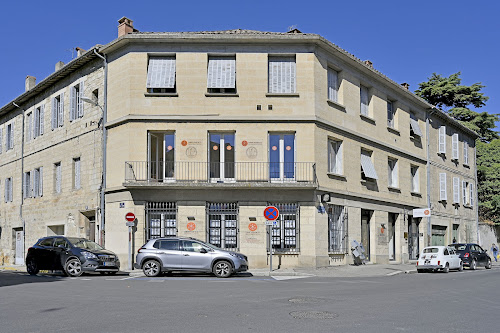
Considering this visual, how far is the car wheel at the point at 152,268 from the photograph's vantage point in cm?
1891

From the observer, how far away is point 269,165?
76.0 feet

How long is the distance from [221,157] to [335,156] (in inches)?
222

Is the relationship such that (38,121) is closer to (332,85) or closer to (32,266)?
(32,266)

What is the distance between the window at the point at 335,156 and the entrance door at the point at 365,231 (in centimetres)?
310

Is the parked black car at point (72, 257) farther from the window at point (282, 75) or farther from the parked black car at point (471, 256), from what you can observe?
the parked black car at point (471, 256)

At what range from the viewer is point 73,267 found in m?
19.1

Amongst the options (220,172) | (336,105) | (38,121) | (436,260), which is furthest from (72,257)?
(436,260)

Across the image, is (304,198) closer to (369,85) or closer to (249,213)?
(249,213)

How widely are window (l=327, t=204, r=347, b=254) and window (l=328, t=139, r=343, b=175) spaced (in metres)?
1.74

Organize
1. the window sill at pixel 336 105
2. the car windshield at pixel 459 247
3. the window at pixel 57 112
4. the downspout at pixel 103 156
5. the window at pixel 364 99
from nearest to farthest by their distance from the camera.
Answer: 1. the downspout at pixel 103 156
2. the window sill at pixel 336 105
3. the car windshield at pixel 459 247
4. the window at pixel 364 99
5. the window at pixel 57 112

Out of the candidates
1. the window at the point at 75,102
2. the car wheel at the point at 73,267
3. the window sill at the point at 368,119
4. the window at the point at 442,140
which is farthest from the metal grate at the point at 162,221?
the window at the point at 442,140

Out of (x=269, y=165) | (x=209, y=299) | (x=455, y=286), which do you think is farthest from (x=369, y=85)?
(x=209, y=299)

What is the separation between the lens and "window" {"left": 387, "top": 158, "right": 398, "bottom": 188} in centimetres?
3009

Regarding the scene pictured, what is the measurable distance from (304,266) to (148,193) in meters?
7.18
